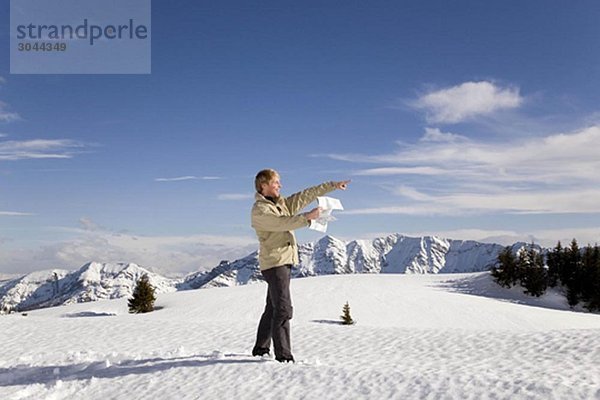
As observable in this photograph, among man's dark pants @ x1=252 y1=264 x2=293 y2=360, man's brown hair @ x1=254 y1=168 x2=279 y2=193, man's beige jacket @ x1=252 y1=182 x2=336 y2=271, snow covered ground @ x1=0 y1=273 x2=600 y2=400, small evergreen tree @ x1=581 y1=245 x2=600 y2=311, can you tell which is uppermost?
man's brown hair @ x1=254 y1=168 x2=279 y2=193

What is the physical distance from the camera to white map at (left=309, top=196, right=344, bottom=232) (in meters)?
7.64

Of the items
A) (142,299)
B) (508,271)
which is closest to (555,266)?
(508,271)

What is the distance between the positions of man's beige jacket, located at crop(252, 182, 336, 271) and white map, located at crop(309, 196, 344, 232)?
15 centimetres

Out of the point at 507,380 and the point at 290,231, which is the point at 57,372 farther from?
the point at 507,380

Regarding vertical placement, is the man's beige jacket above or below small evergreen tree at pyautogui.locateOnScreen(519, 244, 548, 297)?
above

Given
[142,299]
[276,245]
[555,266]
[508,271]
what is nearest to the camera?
[276,245]

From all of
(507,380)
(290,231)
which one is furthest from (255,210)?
(507,380)

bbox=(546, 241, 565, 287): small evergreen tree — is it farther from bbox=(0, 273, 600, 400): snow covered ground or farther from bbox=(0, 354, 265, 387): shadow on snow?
bbox=(0, 354, 265, 387): shadow on snow

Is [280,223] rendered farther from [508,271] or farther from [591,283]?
[591,283]

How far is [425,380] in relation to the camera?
7.38 metres

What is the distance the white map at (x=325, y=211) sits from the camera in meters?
7.64

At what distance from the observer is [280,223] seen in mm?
7699

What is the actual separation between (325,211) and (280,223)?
0.67 metres

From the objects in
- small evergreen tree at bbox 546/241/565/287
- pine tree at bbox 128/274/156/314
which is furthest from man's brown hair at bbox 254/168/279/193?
small evergreen tree at bbox 546/241/565/287
